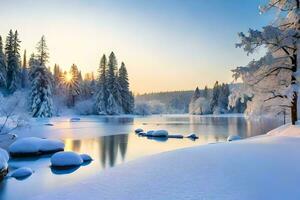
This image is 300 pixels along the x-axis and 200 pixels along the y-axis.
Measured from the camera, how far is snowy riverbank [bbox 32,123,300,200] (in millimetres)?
7207

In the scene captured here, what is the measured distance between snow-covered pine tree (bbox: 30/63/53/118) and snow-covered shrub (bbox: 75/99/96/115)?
1789 cm

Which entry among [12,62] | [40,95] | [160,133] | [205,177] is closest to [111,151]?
[160,133]

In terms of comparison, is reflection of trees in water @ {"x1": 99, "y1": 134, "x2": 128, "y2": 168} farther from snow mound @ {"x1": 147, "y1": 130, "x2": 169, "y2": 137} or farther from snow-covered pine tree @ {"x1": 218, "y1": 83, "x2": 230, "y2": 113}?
snow-covered pine tree @ {"x1": 218, "y1": 83, "x2": 230, "y2": 113}

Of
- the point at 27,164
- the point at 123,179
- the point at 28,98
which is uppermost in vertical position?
the point at 28,98

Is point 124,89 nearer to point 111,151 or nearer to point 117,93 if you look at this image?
point 117,93

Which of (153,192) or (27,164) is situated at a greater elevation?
(153,192)

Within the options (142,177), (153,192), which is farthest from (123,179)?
(153,192)

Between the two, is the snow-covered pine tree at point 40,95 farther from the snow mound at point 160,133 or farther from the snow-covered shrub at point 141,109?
the snow-covered shrub at point 141,109

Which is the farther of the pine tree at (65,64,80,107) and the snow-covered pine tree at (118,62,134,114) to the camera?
Answer: the snow-covered pine tree at (118,62,134,114)

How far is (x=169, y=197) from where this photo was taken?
281 inches

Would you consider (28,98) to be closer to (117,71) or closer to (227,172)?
(117,71)

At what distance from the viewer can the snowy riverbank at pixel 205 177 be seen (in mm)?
7207

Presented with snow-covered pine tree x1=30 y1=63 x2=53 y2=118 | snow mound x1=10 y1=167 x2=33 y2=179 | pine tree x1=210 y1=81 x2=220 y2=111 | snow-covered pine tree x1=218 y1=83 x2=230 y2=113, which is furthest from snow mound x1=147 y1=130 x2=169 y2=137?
pine tree x1=210 y1=81 x2=220 y2=111

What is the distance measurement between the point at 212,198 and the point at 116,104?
238 feet
